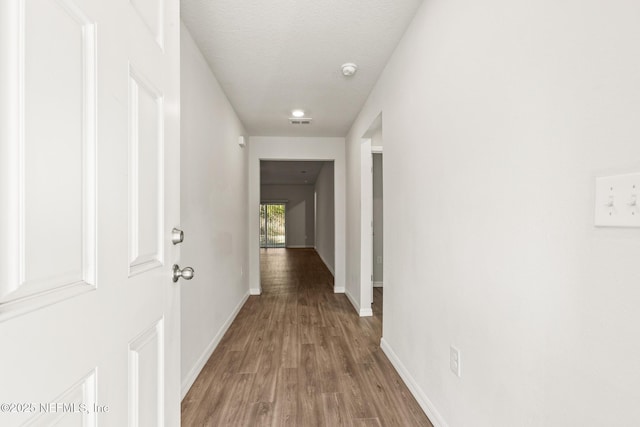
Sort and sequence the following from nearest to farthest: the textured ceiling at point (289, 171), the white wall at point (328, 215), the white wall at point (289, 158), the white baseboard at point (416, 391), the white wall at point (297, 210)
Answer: the white baseboard at point (416, 391)
the white wall at point (289, 158)
the white wall at point (328, 215)
the textured ceiling at point (289, 171)
the white wall at point (297, 210)

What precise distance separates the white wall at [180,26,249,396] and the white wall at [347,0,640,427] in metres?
1.43

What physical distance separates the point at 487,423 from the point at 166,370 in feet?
3.85

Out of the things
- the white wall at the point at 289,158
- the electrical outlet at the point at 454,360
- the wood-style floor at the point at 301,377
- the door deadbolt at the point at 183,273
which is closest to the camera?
the door deadbolt at the point at 183,273

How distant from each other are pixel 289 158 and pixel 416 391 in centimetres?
362

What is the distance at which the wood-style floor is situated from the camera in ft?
6.06

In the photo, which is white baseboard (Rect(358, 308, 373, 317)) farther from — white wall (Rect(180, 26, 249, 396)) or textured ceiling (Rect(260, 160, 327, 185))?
textured ceiling (Rect(260, 160, 327, 185))

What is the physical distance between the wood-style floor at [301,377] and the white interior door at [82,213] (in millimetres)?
1060

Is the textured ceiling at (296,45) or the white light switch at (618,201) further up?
the textured ceiling at (296,45)

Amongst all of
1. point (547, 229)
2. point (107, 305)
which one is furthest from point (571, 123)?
point (107, 305)

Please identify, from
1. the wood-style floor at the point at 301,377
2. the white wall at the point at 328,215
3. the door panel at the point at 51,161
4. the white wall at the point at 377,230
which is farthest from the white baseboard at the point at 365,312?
the door panel at the point at 51,161

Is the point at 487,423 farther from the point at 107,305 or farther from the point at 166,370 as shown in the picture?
the point at 107,305

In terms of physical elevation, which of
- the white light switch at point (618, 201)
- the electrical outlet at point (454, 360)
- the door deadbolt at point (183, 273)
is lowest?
the electrical outlet at point (454, 360)

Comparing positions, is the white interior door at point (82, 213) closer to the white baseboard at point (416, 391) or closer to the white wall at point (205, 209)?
the white wall at point (205, 209)

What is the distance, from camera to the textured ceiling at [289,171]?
7.95m
